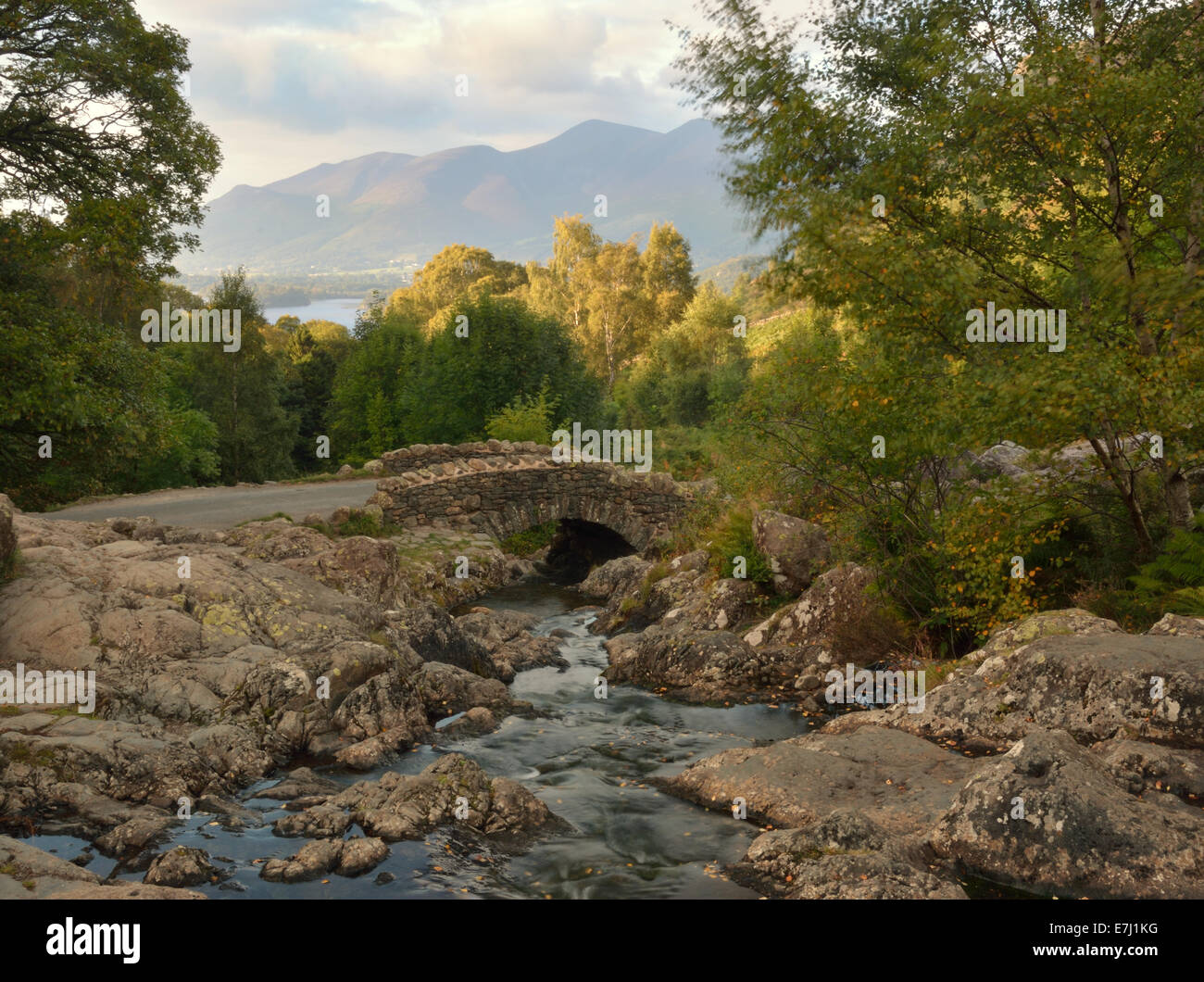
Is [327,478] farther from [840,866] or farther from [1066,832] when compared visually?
[1066,832]

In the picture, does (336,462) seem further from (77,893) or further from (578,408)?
(77,893)

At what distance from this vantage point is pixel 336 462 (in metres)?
39.2

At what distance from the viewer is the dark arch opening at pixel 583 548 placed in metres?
26.4

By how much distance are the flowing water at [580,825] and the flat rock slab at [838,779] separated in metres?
0.33

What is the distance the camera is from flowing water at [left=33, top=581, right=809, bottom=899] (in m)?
6.93

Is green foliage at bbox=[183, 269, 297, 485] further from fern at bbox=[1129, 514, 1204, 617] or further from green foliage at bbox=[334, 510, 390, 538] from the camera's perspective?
fern at bbox=[1129, 514, 1204, 617]

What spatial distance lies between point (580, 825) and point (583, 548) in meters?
18.7

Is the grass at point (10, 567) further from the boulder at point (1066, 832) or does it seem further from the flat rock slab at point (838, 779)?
the boulder at point (1066, 832)

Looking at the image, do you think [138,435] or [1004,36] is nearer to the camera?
[1004,36]

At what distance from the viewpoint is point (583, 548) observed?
27094mm

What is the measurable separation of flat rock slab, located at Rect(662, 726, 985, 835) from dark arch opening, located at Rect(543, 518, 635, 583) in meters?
16.6
